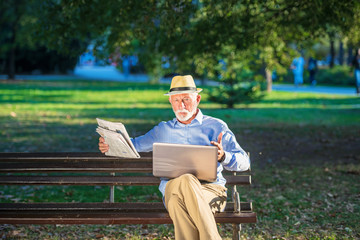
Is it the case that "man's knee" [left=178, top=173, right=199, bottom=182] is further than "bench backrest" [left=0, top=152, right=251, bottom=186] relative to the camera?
No

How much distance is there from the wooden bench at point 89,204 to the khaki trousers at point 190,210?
0.88 ft

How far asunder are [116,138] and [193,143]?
2.06 ft

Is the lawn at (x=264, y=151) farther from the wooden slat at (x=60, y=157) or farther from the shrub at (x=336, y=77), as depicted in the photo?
the shrub at (x=336, y=77)

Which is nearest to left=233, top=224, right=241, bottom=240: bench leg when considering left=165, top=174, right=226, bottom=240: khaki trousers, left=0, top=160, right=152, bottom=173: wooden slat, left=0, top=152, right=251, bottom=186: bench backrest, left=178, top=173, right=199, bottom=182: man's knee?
left=165, top=174, right=226, bottom=240: khaki trousers

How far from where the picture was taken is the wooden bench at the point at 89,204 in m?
4.34

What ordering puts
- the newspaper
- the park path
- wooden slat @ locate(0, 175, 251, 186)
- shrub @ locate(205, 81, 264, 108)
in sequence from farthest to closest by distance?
the park path → shrub @ locate(205, 81, 264, 108) → wooden slat @ locate(0, 175, 251, 186) → the newspaper

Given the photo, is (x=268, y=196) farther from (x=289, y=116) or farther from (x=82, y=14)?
(x=289, y=116)

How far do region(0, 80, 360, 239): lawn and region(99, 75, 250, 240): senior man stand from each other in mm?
1242

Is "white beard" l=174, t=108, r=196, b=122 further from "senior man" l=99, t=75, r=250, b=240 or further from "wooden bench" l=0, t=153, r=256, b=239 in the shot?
"wooden bench" l=0, t=153, r=256, b=239

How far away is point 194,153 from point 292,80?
107 feet

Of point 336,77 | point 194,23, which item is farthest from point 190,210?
point 336,77

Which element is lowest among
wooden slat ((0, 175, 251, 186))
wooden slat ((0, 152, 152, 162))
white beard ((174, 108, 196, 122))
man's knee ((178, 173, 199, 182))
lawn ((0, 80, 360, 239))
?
lawn ((0, 80, 360, 239))

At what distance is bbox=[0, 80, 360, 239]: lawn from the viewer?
18.5 feet

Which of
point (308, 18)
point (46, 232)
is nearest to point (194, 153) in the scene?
point (46, 232)
